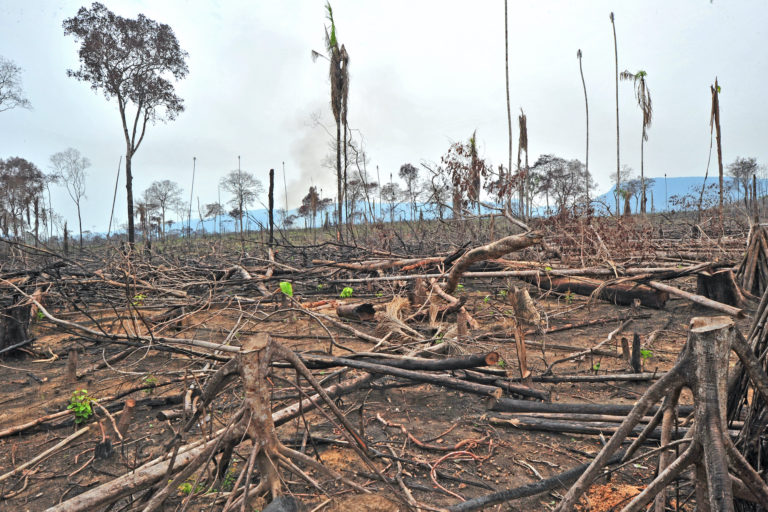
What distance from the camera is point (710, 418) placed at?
1.12 metres

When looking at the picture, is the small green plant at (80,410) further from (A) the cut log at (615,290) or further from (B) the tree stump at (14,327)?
(A) the cut log at (615,290)

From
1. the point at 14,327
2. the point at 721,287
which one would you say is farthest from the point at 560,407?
the point at 14,327

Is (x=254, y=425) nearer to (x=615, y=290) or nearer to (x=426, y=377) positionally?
(x=426, y=377)

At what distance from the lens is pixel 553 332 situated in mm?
5520

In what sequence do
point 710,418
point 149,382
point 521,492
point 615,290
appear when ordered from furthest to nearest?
point 615,290 < point 149,382 < point 521,492 < point 710,418

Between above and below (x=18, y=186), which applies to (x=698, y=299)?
below

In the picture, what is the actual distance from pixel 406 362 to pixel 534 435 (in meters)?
1.08

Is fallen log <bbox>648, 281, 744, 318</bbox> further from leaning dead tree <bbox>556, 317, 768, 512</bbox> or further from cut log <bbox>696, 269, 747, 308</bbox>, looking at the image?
leaning dead tree <bbox>556, 317, 768, 512</bbox>

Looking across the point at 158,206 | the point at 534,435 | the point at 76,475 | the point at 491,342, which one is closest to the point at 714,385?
the point at 534,435

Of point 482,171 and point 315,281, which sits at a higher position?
point 482,171

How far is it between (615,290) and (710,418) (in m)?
6.42

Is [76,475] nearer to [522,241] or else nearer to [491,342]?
[522,241]

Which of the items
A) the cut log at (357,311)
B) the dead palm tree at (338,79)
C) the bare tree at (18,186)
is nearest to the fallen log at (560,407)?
the cut log at (357,311)

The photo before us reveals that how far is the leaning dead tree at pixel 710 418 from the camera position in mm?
1106
